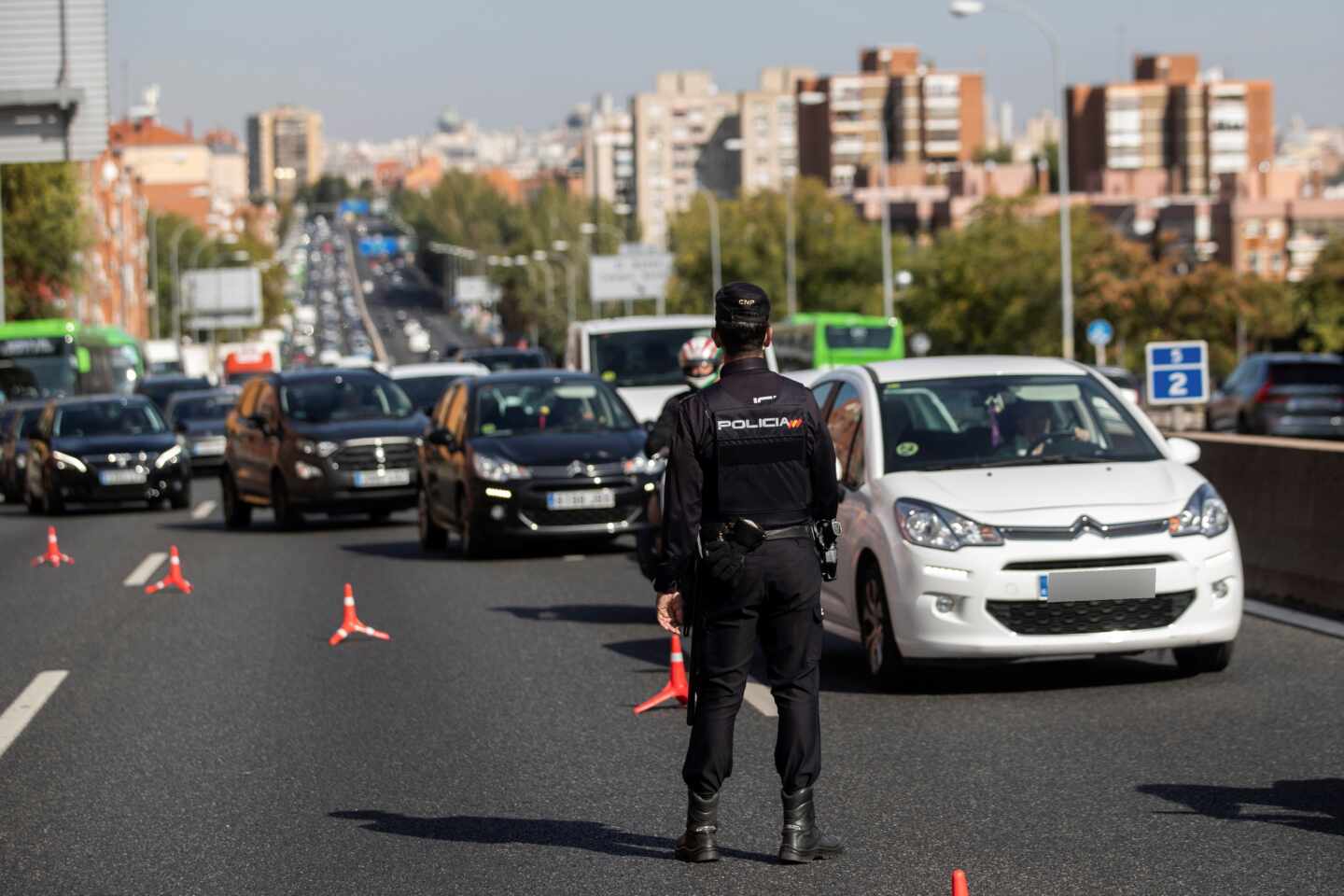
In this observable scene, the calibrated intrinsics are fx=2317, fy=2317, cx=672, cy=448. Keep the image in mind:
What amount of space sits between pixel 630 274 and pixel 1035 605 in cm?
9227

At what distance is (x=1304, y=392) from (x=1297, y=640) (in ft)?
89.4

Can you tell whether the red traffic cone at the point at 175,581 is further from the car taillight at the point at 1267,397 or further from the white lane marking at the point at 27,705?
the car taillight at the point at 1267,397

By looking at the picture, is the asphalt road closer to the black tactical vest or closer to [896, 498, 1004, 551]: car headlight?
[896, 498, 1004, 551]: car headlight

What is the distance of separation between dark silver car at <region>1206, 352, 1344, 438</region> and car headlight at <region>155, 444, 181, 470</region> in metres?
18.0

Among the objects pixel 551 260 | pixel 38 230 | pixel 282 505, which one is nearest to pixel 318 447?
pixel 282 505

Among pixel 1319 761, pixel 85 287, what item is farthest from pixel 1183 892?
pixel 85 287

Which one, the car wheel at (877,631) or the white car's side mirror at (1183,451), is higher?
the white car's side mirror at (1183,451)

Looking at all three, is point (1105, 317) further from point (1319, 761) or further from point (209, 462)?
point (1319, 761)

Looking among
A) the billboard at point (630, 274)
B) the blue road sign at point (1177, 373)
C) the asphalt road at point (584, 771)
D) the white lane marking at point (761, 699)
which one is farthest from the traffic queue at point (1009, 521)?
the billboard at point (630, 274)

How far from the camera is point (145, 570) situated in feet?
63.6

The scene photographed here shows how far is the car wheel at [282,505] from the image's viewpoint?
24.4 metres

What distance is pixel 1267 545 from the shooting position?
46.8 feet

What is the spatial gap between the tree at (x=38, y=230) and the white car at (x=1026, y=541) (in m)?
63.9

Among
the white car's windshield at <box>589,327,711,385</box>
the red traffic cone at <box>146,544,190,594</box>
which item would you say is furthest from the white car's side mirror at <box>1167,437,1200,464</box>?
the white car's windshield at <box>589,327,711,385</box>
